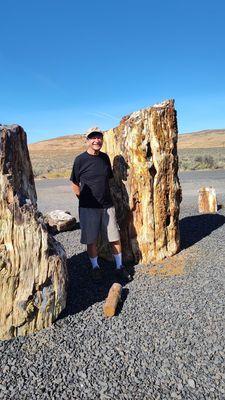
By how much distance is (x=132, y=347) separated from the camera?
12.1 feet

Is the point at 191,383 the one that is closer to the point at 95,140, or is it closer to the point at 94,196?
the point at 94,196

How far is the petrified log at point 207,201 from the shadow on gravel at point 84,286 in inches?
165

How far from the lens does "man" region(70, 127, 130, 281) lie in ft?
17.1

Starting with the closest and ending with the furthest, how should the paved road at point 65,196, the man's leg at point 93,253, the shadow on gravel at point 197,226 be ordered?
1. the man's leg at point 93,253
2. the shadow on gravel at point 197,226
3. the paved road at point 65,196

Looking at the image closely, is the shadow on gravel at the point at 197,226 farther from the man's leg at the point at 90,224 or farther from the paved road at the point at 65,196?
the paved road at the point at 65,196

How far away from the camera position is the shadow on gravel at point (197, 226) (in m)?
6.86

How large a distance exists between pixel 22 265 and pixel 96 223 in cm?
170

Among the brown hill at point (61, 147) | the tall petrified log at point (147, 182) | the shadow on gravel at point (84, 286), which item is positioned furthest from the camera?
the brown hill at point (61, 147)

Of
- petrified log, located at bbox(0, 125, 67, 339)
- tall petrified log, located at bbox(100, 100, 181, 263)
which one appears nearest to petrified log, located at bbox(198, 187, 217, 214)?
tall petrified log, located at bbox(100, 100, 181, 263)

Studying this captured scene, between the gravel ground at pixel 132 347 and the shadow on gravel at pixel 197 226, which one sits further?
the shadow on gravel at pixel 197 226

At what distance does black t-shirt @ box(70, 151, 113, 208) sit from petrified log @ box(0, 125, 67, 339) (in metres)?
1.39

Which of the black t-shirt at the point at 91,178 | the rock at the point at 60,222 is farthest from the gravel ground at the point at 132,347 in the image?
the rock at the point at 60,222

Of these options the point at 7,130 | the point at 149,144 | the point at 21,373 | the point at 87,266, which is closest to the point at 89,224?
the point at 87,266

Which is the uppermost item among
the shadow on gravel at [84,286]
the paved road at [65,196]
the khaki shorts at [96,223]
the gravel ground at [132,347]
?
the khaki shorts at [96,223]
